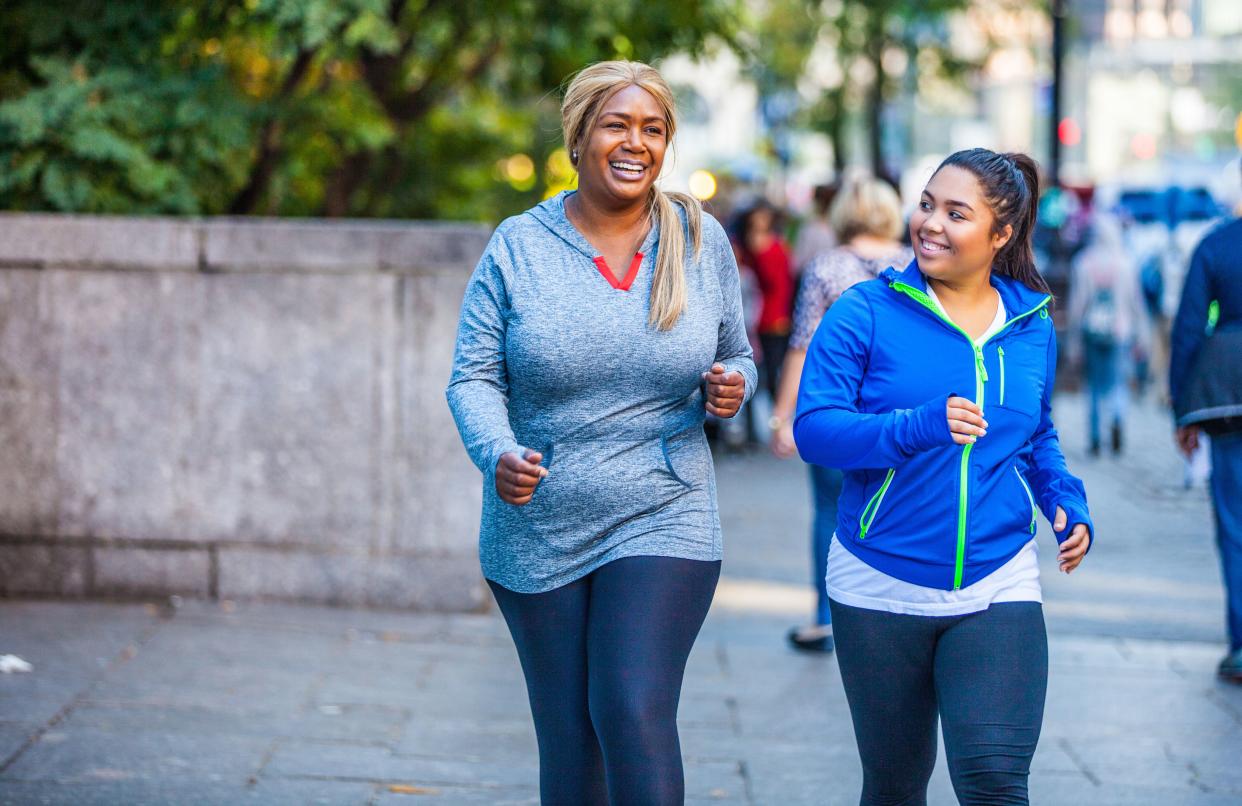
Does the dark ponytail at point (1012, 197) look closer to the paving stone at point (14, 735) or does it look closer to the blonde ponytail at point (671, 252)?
the blonde ponytail at point (671, 252)

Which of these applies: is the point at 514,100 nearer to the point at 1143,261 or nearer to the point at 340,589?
the point at 340,589

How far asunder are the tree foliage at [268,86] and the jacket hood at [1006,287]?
82.3 inches

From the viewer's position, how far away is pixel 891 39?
79.7 feet

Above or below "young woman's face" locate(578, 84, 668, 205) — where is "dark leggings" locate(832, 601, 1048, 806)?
below

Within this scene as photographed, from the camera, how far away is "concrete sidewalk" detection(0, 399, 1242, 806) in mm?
4664

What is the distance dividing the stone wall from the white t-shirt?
134 inches

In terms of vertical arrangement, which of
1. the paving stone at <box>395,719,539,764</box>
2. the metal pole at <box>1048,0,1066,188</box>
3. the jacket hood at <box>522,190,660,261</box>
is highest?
the metal pole at <box>1048,0,1066,188</box>

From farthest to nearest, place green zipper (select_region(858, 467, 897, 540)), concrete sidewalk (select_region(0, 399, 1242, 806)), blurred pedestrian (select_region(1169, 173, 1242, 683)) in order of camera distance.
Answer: blurred pedestrian (select_region(1169, 173, 1242, 683)), concrete sidewalk (select_region(0, 399, 1242, 806)), green zipper (select_region(858, 467, 897, 540))

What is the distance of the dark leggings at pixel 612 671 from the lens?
3162 millimetres

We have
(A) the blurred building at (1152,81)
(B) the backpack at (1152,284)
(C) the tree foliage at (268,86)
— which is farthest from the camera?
(A) the blurred building at (1152,81)

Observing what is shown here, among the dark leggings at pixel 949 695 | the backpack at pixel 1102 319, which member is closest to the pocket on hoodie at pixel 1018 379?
the dark leggings at pixel 949 695

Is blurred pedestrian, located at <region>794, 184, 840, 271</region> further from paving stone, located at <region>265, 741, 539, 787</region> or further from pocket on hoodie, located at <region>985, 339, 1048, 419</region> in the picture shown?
pocket on hoodie, located at <region>985, 339, 1048, 419</region>

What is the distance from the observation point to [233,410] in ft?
21.6

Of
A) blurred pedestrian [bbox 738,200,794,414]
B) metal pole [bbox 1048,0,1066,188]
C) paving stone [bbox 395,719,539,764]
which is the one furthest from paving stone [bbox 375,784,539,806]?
metal pole [bbox 1048,0,1066,188]
